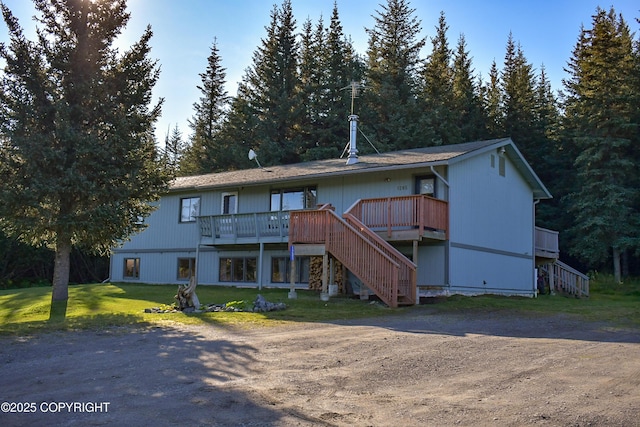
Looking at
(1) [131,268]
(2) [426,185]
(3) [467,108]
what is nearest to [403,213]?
(2) [426,185]

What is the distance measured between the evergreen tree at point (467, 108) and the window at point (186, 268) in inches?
855

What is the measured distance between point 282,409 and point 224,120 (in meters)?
45.8

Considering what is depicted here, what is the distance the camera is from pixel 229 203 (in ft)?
89.2

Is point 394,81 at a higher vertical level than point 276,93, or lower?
higher

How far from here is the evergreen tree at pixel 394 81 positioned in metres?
39.8

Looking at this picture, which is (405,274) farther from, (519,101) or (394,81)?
(519,101)

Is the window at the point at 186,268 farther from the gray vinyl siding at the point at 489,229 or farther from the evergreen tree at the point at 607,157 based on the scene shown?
the evergreen tree at the point at 607,157

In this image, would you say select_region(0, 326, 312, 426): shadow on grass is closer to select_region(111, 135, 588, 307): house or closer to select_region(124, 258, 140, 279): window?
select_region(111, 135, 588, 307): house

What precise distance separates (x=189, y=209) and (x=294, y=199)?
6.04m

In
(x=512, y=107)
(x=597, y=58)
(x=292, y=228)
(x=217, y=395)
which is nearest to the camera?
(x=217, y=395)

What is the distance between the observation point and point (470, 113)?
45.8 meters

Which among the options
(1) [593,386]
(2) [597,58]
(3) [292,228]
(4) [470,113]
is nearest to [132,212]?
(3) [292,228]

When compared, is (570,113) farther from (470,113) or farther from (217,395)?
(217,395)

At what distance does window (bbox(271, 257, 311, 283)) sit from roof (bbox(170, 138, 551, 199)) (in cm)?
314
